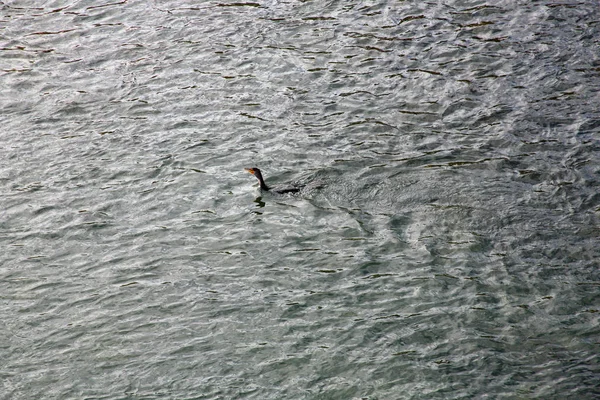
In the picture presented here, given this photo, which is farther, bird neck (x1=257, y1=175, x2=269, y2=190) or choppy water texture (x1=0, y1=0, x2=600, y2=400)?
bird neck (x1=257, y1=175, x2=269, y2=190)

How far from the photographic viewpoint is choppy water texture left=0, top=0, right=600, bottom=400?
336 inches

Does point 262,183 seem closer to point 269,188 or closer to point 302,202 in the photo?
point 269,188

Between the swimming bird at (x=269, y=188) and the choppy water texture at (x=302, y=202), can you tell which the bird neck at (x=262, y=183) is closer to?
the swimming bird at (x=269, y=188)

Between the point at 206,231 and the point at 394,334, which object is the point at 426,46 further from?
the point at 394,334

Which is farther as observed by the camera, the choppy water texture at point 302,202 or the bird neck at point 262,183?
the bird neck at point 262,183

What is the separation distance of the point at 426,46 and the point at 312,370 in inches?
322

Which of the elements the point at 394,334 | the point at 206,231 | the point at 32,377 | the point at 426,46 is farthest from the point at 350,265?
the point at 426,46

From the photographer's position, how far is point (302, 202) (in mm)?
11336

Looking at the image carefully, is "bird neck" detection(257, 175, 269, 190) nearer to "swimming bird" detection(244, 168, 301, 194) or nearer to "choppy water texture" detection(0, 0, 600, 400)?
"swimming bird" detection(244, 168, 301, 194)

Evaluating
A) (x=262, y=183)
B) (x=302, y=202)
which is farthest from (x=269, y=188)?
(x=302, y=202)

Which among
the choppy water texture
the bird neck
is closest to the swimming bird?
the bird neck

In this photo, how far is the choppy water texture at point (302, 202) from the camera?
8.55m

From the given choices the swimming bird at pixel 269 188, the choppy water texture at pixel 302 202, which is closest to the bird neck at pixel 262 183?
the swimming bird at pixel 269 188

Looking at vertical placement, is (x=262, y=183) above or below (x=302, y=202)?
above
